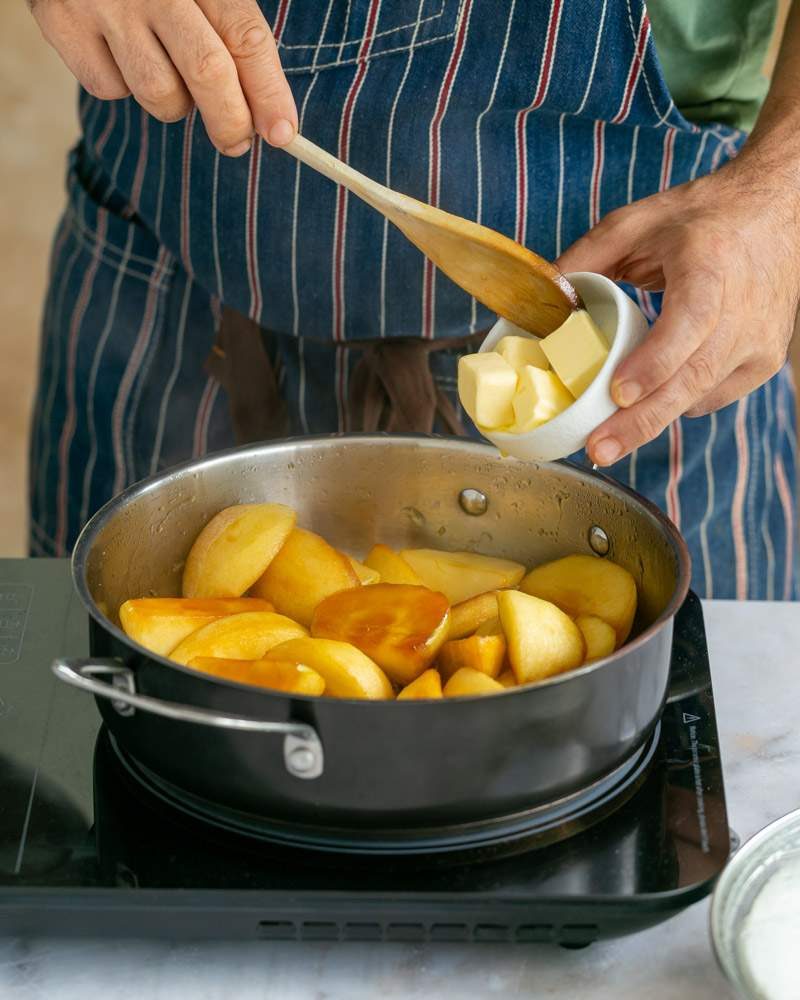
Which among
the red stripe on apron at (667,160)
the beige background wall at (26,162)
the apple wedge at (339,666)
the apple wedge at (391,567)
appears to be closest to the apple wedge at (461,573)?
the apple wedge at (391,567)

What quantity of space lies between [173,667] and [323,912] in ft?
0.53

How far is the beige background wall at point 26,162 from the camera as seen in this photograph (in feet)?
10.9

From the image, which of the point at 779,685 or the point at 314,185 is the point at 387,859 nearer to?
the point at 779,685

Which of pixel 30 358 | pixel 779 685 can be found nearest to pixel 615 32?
pixel 779 685

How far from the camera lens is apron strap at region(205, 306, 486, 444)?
4.36 feet

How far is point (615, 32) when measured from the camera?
120cm

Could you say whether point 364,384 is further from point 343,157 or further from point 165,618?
point 165,618

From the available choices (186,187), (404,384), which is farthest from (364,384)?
(186,187)

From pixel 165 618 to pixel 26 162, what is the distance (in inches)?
110

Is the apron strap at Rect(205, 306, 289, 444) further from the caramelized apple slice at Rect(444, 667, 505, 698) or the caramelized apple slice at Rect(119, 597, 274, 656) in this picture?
the caramelized apple slice at Rect(444, 667, 505, 698)

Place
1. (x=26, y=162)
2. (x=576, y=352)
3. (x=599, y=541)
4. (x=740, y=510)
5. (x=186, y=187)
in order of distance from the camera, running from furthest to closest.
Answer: (x=26, y=162) < (x=740, y=510) < (x=186, y=187) < (x=599, y=541) < (x=576, y=352)

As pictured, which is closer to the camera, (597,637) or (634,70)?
(597,637)

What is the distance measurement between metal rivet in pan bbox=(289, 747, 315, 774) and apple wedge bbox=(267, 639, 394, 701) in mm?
79

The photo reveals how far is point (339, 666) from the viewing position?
0.80 metres
